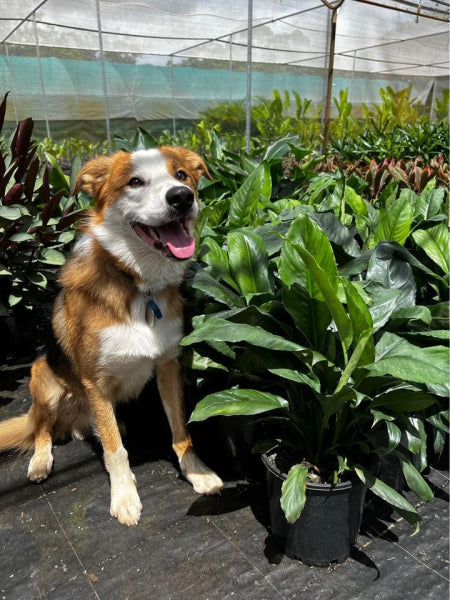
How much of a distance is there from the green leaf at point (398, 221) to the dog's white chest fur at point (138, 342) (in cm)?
106

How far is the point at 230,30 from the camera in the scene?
14992 millimetres

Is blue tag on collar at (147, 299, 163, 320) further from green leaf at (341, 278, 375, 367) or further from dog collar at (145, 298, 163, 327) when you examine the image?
green leaf at (341, 278, 375, 367)

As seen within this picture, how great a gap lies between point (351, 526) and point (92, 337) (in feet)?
4.44

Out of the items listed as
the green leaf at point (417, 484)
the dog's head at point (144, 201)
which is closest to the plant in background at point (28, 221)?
the dog's head at point (144, 201)

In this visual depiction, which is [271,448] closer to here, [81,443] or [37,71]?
[81,443]

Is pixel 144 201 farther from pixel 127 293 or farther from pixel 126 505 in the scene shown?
pixel 126 505

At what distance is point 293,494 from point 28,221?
2424 mm

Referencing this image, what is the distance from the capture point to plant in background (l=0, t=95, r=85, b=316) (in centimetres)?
297

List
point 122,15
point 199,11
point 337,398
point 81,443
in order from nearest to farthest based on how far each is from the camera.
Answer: point 337,398
point 81,443
point 122,15
point 199,11

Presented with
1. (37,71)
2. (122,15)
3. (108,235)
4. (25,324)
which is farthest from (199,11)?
(108,235)

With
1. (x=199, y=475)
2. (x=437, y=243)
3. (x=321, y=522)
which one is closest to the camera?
(x=321, y=522)

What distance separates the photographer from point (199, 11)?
13.7m

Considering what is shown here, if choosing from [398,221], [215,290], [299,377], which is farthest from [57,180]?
[299,377]

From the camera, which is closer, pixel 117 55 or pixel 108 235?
pixel 108 235
